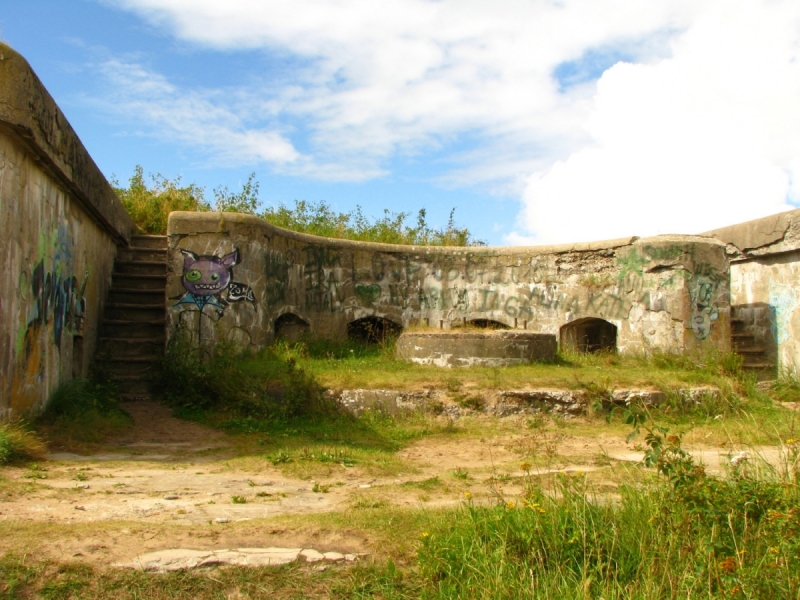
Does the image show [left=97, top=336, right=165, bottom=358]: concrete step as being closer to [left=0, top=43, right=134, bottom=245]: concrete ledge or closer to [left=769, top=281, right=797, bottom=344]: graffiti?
[left=0, top=43, right=134, bottom=245]: concrete ledge

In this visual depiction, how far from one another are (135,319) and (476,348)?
5027 mm

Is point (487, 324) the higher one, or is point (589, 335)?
point (487, 324)

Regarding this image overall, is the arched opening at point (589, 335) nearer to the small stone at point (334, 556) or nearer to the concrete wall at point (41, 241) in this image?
the concrete wall at point (41, 241)

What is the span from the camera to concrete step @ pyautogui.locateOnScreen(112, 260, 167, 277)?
1097cm

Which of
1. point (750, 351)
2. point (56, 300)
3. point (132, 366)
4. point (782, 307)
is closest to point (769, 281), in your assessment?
point (782, 307)

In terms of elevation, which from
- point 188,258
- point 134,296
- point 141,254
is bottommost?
point 134,296

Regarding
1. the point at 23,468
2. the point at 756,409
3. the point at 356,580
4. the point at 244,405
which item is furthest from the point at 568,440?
the point at 23,468

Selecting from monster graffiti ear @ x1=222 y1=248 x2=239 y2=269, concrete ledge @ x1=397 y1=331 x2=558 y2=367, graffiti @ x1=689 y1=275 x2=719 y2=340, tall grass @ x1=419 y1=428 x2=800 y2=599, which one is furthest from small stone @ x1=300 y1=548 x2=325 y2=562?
graffiti @ x1=689 y1=275 x2=719 y2=340

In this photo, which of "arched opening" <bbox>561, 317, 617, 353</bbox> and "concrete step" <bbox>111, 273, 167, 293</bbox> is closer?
"concrete step" <bbox>111, 273, 167, 293</bbox>

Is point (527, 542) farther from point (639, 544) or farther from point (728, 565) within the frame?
point (728, 565)

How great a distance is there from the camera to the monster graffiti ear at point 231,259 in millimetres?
9883

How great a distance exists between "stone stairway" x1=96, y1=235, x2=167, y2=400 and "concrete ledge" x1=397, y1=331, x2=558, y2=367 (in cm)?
366

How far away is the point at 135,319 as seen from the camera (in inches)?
403

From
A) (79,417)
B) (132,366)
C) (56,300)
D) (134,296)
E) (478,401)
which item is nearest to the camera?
(79,417)
